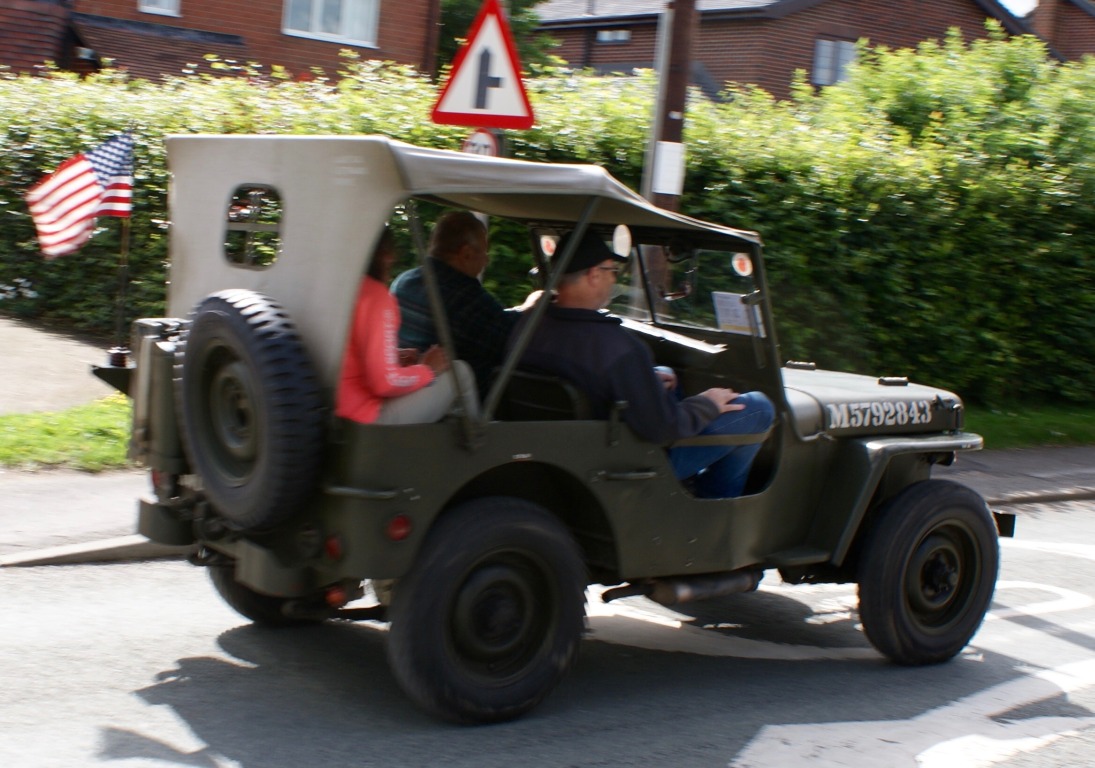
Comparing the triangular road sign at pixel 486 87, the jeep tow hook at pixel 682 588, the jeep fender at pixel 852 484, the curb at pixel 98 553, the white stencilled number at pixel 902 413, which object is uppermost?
the triangular road sign at pixel 486 87

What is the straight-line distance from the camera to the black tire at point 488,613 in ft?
12.9

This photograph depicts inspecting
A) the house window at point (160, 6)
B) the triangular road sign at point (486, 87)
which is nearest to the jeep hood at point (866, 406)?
the triangular road sign at point (486, 87)

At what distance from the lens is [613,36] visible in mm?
32344

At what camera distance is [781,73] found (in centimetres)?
2938

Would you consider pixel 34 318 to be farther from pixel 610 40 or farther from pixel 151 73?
pixel 610 40

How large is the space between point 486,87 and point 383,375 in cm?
307

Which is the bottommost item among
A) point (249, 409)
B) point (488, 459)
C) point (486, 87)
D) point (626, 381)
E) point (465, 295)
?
point (488, 459)

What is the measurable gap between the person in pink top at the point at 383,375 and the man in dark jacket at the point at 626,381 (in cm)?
53

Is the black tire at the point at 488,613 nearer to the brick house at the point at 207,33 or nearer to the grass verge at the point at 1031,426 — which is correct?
the grass verge at the point at 1031,426

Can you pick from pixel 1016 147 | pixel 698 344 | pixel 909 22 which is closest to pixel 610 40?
pixel 909 22

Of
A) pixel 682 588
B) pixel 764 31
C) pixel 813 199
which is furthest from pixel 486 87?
pixel 764 31

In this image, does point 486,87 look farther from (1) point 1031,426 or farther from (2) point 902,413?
(1) point 1031,426

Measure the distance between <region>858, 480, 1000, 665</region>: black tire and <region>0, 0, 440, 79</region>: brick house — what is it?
626 inches

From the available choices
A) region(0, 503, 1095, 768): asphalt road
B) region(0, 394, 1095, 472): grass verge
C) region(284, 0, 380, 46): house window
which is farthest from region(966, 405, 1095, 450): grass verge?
region(284, 0, 380, 46): house window
